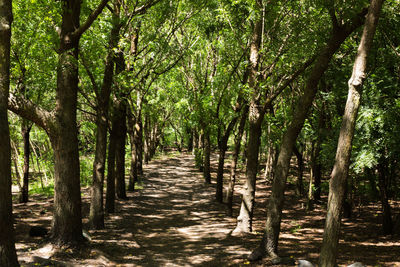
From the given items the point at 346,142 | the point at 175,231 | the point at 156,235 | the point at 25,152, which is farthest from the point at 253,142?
the point at 25,152

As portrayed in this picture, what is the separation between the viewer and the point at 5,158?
535 centimetres

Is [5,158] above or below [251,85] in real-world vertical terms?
below

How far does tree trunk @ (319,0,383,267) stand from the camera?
16.9 feet

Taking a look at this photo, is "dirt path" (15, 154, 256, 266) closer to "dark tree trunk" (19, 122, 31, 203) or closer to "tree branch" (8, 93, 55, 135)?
"dark tree trunk" (19, 122, 31, 203)

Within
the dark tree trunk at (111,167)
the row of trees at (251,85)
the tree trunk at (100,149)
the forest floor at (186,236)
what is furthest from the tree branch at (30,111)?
the dark tree trunk at (111,167)

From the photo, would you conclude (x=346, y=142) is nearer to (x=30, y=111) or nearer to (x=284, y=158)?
(x=284, y=158)

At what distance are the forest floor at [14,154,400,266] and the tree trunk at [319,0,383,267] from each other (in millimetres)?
2850

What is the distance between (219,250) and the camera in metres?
9.54

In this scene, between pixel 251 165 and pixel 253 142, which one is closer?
pixel 253 142

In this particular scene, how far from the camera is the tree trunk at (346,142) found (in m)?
5.16

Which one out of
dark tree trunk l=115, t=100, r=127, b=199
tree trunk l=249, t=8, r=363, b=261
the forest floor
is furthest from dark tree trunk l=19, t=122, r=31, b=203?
tree trunk l=249, t=8, r=363, b=261

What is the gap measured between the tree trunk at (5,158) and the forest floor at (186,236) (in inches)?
49.2

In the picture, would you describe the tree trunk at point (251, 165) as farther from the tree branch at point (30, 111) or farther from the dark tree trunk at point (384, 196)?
the tree branch at point (30, 111)

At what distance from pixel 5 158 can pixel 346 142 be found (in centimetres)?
552
